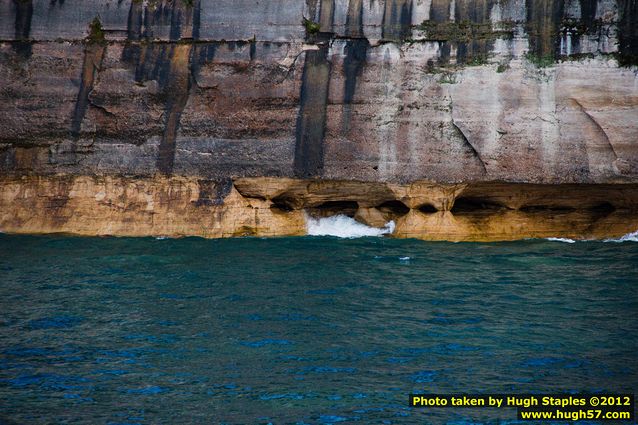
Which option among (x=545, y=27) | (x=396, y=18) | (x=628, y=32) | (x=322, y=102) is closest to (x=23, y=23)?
(x=322, y=102)

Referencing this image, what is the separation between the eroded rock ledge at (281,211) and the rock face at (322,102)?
0.05m

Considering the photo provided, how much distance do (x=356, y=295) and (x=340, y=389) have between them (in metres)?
4.10

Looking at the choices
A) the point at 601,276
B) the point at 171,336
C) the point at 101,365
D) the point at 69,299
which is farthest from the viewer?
the point at 601,276

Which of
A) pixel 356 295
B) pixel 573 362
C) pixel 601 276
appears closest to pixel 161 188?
pixel 356 295

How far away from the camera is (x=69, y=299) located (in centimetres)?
1231

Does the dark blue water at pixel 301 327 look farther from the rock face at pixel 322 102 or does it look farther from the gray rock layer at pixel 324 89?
the gray rock layer at pixel 324 89

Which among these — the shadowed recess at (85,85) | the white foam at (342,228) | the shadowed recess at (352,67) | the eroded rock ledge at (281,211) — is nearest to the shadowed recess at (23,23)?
the shadowed recess at (85,85)

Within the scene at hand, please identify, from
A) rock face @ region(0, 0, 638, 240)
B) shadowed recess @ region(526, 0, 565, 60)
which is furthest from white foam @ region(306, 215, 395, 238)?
shadowed recess @ region(526, 0, 565, 60)

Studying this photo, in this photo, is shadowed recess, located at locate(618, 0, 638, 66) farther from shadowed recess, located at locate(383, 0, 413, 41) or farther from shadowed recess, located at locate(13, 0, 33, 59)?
shadowed recess, located at locate(13, 0, 33, 59)

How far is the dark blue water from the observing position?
27.1 ft

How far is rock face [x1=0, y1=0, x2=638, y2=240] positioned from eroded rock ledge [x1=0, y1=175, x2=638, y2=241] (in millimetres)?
50

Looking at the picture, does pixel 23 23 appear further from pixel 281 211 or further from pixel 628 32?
pixel 628 32

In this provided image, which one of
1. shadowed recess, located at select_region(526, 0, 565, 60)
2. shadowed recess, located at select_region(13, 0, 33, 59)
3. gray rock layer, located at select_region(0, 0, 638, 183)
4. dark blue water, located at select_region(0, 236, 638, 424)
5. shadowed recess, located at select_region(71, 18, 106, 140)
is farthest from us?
shadowed recess, located at select_region(13, 0, 33, 59)

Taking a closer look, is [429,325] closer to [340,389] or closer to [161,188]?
[340,389]
